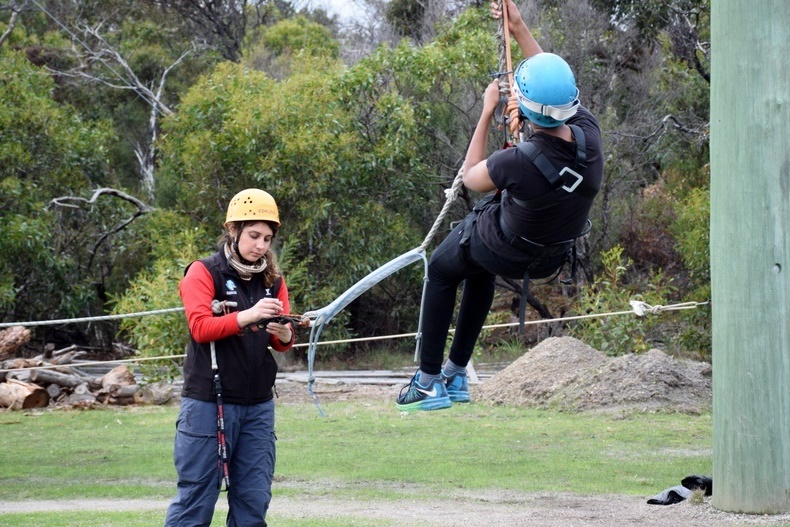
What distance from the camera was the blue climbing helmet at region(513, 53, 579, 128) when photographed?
16.5 feet

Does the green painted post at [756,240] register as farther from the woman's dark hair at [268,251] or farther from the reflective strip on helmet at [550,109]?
the woman's dark hair at [268,251]

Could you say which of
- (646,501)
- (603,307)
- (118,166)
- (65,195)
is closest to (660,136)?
(603,307)

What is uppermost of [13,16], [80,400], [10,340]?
[13,16]

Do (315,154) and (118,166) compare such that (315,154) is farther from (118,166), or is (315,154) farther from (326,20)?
(326,20)

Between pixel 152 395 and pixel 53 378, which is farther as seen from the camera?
pixel 53 378

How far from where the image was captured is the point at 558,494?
8.59m

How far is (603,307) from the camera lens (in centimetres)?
1567

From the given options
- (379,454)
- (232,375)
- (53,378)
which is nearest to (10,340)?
(53,378)

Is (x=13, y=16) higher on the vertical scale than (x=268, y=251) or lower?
higher

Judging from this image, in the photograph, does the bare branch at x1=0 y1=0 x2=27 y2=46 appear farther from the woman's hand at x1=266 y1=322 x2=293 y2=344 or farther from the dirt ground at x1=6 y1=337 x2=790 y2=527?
the woman's hand at x1=266 y1=322 x2=293 y2=344

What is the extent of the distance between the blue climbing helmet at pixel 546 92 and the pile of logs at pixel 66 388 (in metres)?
10.6

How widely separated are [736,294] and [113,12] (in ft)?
81.1

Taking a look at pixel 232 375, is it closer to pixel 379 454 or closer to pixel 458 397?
pixel 458 397

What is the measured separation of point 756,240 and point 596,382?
22.1 feet
